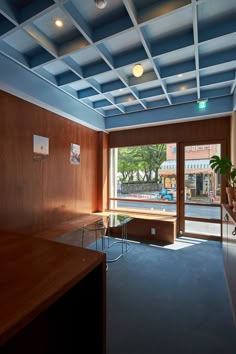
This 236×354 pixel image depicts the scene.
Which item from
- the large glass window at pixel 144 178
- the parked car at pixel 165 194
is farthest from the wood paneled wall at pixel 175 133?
the parked car at pixel 165 194

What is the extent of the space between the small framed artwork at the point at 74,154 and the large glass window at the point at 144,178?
1.25 meters

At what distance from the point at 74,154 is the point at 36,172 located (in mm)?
1130

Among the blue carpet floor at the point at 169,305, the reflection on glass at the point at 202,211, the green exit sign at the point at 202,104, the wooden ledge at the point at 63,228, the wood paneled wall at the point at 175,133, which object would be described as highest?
the green exit sign at the point at 202,104

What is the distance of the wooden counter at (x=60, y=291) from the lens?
0.83 m

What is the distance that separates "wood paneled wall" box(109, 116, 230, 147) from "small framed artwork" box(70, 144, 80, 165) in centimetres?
126

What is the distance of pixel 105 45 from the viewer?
2.49 m

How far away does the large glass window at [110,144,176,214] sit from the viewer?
4.70 m

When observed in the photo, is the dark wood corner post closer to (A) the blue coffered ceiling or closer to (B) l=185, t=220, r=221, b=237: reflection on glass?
(A) the blue coffered ceiling

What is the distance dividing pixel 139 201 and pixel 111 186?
909 mm

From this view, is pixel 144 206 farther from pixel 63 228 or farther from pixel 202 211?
pixel 63 228

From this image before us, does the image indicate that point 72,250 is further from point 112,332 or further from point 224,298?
point 224,298

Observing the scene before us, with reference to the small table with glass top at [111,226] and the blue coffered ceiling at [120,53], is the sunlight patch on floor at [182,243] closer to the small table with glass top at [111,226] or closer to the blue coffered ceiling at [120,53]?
the small table with glass top at [111,226]

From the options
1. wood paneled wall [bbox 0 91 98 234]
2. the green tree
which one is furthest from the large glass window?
wood paneled wall [bbox 0 91 98 234]

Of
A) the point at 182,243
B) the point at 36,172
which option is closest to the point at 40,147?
the point at 36,172
